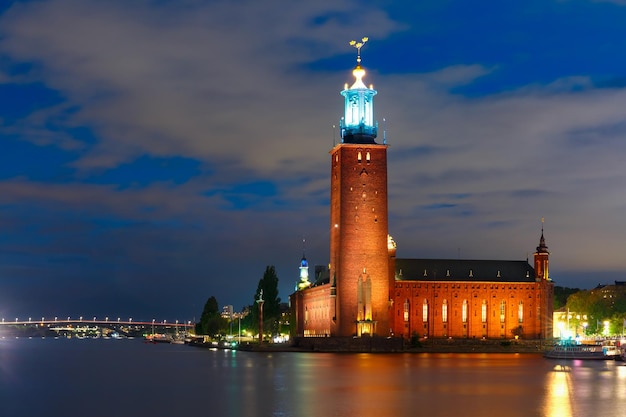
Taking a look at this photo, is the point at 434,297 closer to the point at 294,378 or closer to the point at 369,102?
the point at 369,102

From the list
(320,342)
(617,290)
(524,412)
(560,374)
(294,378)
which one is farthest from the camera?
(617,290)

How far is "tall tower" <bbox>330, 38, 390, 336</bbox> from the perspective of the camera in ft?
319

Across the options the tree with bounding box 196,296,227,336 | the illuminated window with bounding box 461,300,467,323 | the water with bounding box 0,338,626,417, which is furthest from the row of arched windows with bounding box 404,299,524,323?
the tree with bounding box 196,296,227,336

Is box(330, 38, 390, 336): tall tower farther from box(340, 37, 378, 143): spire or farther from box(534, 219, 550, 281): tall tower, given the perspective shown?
box(534, 219, 550, 281): tall tower

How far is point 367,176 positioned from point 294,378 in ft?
162

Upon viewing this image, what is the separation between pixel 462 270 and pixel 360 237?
17.0 m

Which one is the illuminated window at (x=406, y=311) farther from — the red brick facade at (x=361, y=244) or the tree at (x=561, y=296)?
the tree at (x=561, y=296)

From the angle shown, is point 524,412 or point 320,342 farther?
point 320,342

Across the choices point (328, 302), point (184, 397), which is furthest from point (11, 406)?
point (328, 302)

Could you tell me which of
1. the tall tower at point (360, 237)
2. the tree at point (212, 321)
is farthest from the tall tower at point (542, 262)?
the tree at point (212, 321)

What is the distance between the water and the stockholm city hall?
32.4 m

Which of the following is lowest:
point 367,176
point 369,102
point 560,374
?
point 560,374

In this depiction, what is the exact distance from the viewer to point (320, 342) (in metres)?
95.4

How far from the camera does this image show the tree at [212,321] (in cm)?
15538
